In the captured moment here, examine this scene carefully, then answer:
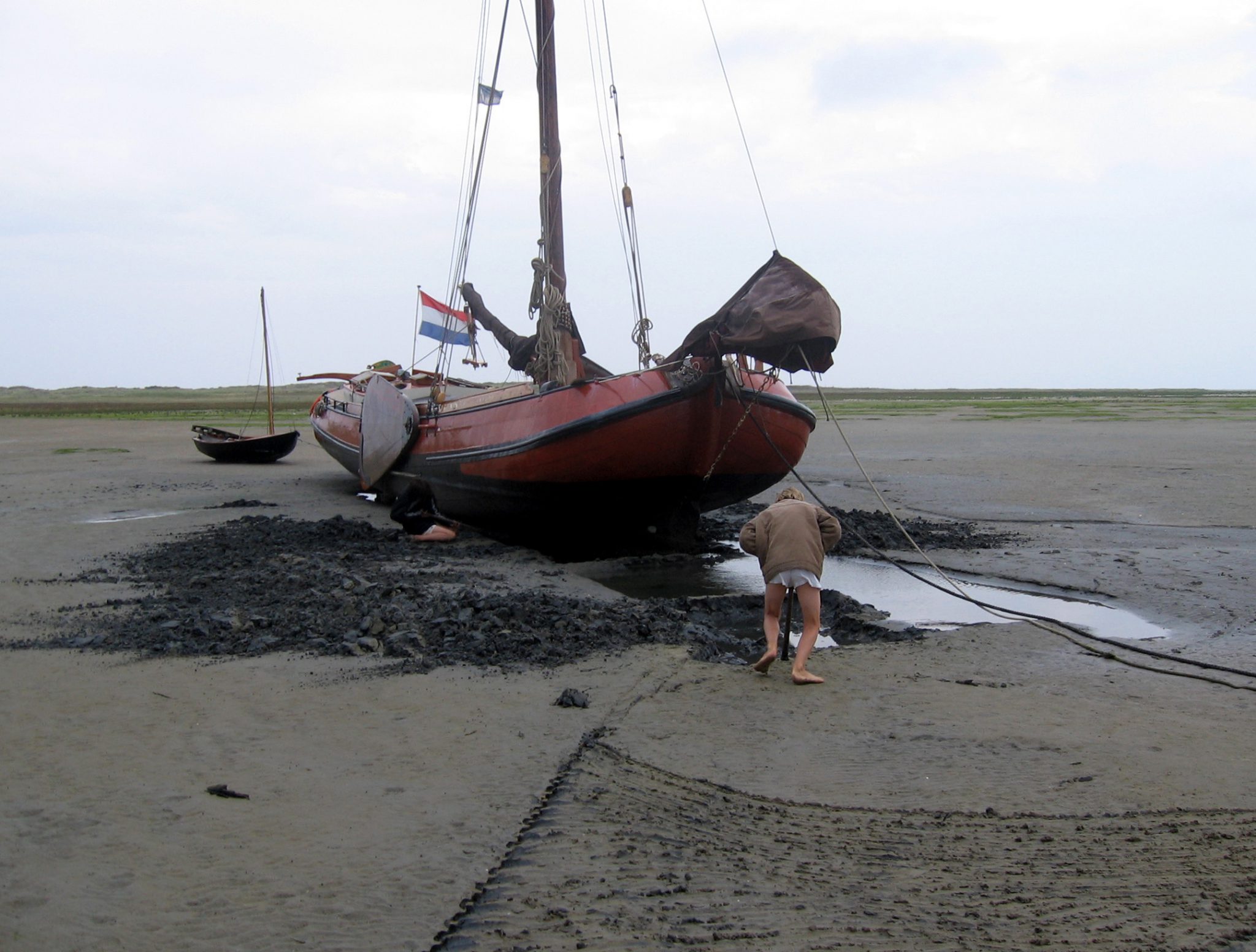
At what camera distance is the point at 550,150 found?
14.8m

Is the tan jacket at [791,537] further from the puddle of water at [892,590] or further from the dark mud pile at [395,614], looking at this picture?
the puddle of water at [892,590]

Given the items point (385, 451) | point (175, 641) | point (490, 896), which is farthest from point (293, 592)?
point (385, 451)

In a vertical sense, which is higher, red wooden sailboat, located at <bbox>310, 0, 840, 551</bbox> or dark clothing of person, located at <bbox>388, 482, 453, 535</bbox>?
red wooden sailboat, located at <bbox>310, 0, 840, 551</bbox>

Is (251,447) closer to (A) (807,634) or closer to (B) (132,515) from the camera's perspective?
(B) (132,515)

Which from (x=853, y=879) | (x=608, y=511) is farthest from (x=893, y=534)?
(x=853, y=879)

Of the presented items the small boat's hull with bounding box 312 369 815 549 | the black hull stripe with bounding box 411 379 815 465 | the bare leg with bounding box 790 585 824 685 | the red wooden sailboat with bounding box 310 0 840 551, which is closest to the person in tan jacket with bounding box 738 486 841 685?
the bare leg with bounding box 790 585 824 685

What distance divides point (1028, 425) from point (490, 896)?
34066 mm

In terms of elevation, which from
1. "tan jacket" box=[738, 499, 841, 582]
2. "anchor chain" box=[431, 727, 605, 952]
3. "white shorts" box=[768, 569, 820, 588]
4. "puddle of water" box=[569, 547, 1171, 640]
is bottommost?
"puddle of water" box=[569, 547, 1171, 640]

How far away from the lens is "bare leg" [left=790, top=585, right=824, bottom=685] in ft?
20.3

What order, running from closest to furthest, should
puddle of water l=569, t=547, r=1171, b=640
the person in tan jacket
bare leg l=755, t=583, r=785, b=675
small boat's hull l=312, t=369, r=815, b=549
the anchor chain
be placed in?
the anchor chain → the person in tan jacket → bare leg l=755, t=583, r=785, b=675 → puddle of water l=569, t=547, r=1171, b=640 → small boat's hull l=312, t=369, r=815, b=549

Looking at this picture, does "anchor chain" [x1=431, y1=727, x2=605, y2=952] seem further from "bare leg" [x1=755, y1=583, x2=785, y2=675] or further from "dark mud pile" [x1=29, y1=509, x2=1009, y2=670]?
"dark mud pile" [x1=29, y1=509, x2=1009, y2=670]

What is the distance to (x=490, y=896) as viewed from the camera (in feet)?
11.7

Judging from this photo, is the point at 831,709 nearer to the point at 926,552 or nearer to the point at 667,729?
the point at 667,729

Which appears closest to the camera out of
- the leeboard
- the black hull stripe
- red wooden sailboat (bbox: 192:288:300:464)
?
the black hull stripe
